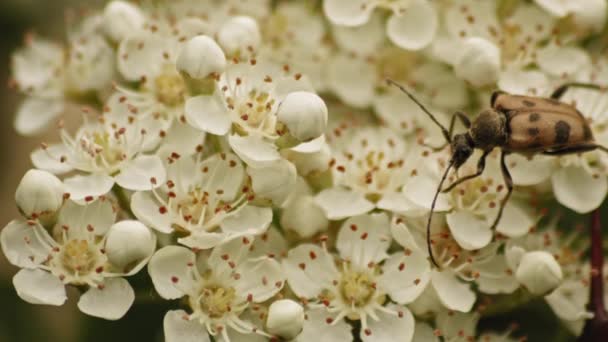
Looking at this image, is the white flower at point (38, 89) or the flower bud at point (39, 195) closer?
the flower bud at point (39, 195)

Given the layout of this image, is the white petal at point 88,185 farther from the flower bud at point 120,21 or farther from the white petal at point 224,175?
the flower bud at point 120,21

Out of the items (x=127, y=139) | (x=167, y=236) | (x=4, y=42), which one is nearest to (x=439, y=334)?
(x=167, y=236)

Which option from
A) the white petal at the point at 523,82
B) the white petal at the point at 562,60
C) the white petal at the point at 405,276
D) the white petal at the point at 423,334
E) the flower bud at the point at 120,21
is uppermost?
the flower bud at the point at 120,21

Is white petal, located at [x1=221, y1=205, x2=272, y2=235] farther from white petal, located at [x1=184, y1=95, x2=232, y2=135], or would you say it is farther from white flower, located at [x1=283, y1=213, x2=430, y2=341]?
white petal, located at [x1=184, y1=95, x2=232, y2=135]

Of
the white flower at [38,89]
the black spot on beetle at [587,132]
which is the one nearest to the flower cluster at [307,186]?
the black spot on beetle at [587,132]

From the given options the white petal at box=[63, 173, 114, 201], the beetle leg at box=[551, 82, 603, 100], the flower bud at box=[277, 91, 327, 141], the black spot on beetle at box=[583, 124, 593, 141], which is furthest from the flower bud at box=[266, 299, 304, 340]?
the beetle leg at box=[551, 82, 603, 100]

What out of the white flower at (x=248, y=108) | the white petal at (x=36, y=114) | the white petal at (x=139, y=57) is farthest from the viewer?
the white petal at (x=36, y=114)

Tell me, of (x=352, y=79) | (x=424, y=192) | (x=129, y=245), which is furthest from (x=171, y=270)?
(x=352, y=79)
